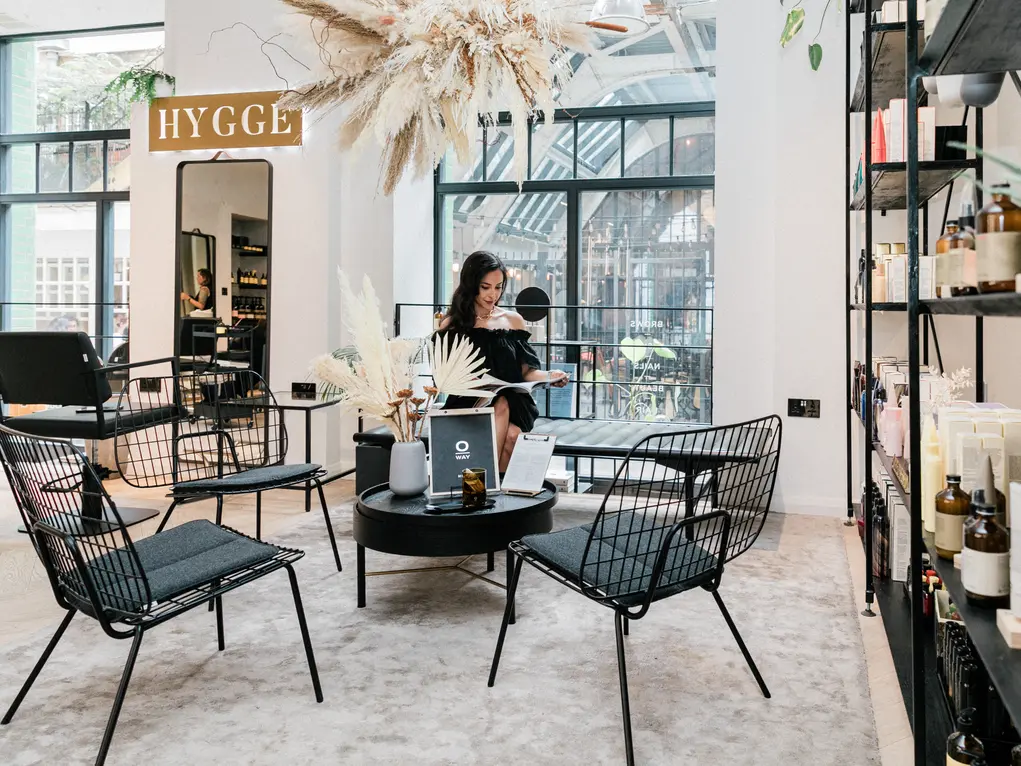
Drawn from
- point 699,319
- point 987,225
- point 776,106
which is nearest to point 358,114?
point 987,225

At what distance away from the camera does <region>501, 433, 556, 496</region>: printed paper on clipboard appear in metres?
3.10

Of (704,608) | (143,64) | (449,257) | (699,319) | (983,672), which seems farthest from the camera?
(143,64)

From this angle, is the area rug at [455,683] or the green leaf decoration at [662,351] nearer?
the area rug at [455,683]

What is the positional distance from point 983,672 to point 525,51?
1.78 meters

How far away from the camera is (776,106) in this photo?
15.0ft

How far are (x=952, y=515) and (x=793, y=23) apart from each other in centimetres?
344

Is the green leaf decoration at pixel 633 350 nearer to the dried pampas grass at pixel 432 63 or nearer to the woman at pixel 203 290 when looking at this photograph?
the woman at pixel 203 290

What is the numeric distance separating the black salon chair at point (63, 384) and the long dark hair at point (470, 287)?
140 centimetres

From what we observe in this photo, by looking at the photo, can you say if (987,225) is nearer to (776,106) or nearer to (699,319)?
(776,106)

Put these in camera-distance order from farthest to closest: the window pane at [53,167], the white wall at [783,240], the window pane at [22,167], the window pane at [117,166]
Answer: the window pane at [22,167], the window pane at [53,167], the window pane at [117,166], the white wall at [783,240]

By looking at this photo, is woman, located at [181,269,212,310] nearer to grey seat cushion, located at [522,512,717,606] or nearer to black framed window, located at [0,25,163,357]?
black framed window, located at [0,25,163,357]

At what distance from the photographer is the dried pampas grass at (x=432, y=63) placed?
217cm

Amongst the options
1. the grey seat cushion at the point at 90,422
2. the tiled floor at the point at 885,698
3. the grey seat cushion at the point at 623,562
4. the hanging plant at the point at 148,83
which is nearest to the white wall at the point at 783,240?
the tiled floor at the point at 885,698

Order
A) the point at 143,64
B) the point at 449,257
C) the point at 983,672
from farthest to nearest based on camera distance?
the point at 143,64 → the point at 449,257 → the point at 983,672
